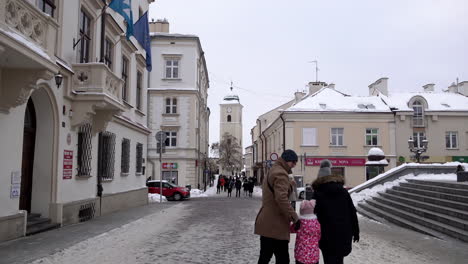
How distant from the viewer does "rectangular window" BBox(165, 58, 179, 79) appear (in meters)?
38.6

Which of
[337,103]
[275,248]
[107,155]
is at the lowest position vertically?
[275,248]

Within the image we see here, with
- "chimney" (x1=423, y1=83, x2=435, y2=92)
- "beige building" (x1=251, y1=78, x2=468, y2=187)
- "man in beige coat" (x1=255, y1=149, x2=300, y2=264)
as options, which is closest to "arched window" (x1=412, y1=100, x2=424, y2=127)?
"beige building" (x1=251, y1=78, x2=468, y2=187)

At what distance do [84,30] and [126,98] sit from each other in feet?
17.4

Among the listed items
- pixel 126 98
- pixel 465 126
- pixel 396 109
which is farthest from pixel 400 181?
pixel 465 126

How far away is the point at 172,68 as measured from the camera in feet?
127

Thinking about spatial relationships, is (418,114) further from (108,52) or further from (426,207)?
(108,52)

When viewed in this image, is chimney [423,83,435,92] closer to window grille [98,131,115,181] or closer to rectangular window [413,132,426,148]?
rectangular window [413,132,426,148]

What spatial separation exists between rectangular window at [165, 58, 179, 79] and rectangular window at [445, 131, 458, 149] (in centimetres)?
2553

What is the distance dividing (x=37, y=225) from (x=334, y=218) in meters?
7.86

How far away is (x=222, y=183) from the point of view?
42875 millimetres

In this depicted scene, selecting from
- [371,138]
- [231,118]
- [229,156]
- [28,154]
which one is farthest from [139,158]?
[231,118]

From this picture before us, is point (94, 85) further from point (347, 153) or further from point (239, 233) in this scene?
point (347, 153)

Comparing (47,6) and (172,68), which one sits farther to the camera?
(172,68)

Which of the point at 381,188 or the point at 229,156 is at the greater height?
the point at 229,156
